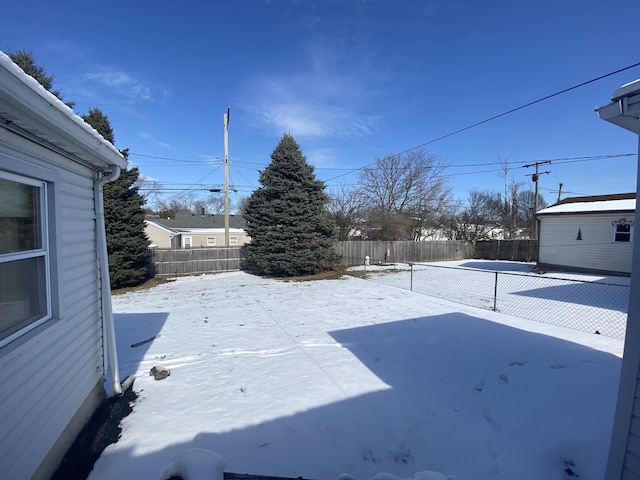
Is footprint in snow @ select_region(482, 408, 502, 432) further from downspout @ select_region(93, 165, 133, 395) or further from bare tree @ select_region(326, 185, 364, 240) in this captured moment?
bare tree @ select_region(326, 185, 364, 240)

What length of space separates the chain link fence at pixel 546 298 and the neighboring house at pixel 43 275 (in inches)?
285

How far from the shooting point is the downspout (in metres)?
3.38

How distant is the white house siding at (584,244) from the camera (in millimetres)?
12797

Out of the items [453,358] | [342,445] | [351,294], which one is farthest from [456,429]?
[351,294]

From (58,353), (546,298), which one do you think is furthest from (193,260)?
(546,298)

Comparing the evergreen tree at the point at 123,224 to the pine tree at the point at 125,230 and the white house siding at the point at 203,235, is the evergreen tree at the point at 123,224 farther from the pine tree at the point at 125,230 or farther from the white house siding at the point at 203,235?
the white house siding at the point at 203,235

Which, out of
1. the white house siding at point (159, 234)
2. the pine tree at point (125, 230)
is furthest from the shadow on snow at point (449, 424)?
the white house siding at point (159, 234)

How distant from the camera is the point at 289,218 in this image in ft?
44.1

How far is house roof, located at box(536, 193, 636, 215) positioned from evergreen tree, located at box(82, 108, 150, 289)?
61.3 ft

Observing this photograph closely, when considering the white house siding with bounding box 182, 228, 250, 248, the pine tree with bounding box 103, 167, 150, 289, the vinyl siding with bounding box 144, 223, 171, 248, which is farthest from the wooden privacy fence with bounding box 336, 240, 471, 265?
the vinyl siding with bounding box 144, 223, 171, 248

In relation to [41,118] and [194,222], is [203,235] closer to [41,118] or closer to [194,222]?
[194,222]

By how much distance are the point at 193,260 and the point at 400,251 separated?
12.9 meters

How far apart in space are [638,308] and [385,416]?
2210 millimetres

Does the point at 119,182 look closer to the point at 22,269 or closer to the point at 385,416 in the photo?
the point at 22,269
